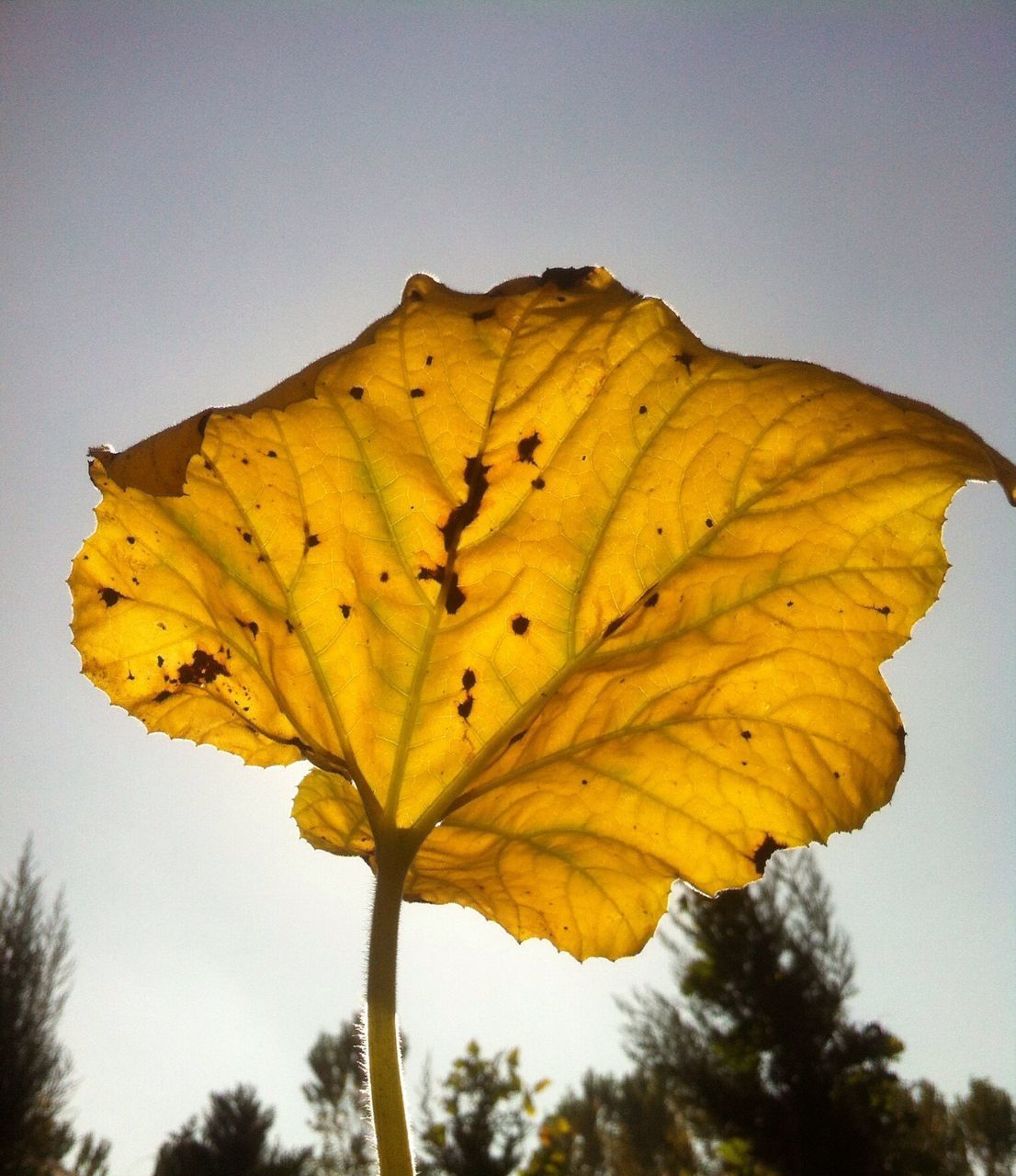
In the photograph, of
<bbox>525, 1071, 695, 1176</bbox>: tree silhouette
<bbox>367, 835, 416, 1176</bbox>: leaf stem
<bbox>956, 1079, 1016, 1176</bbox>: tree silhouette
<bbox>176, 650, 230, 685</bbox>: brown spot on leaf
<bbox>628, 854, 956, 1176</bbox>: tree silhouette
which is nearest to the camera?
<bbox>367, 835, 416, 1176</bbox>: leaf stem

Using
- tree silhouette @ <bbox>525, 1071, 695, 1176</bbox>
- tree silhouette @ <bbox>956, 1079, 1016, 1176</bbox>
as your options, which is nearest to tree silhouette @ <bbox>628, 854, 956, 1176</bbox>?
tree silhouette @ <bbox>525, 1071, 695, 1176</bbox>

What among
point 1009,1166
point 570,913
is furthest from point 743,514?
point 1009,1166

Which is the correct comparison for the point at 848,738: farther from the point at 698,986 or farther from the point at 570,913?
the point at 698,986

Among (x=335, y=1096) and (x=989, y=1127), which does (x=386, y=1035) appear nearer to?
(x=335, y=1096)

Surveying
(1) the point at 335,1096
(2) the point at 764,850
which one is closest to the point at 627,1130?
(1) the point at 335,1096

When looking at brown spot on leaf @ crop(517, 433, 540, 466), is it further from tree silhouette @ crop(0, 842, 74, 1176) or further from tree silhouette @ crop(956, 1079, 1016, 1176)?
tree silhouette @ crop(956, 1079, 1016, 1176)

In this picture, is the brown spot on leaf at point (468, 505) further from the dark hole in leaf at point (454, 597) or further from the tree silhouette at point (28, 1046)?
the tree silhouette at point (28, 1046)

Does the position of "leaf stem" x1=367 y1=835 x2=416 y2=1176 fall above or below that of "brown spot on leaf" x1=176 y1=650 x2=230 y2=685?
below

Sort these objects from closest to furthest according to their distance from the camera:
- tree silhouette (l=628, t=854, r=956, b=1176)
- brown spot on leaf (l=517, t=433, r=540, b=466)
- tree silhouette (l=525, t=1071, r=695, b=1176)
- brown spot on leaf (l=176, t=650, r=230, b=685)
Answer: brown spot on leaf (l=517, t=433, r=540, b=466) → brown spot on leaf (l=176, t=650, r=230, b=685) → tree silhouette (l=628, t=854, r=956, b=1176) → tree silhouette (l=525, t=1071, r=695, b=1176)

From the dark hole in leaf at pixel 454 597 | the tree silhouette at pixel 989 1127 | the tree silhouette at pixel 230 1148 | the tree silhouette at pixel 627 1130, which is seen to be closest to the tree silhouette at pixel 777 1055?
the tree silhouette at pixel 627 1130
